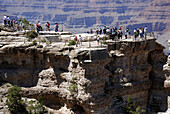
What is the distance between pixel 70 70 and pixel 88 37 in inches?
331

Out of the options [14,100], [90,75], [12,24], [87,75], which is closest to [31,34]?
[12,24]

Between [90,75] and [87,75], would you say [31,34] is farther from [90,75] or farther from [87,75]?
[90,75]

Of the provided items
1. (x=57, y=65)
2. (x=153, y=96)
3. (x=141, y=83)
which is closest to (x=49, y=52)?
(x=57, y=65)

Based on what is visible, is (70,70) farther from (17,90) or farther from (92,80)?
(17,90)

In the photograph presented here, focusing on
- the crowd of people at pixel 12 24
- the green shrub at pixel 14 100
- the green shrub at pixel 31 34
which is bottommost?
the green shrub at pixel 14 100

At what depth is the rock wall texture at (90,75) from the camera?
145 feet

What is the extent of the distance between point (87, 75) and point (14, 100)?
1109cm

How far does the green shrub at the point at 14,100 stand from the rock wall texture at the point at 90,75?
12.4ft

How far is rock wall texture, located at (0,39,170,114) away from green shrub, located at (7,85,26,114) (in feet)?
12.4

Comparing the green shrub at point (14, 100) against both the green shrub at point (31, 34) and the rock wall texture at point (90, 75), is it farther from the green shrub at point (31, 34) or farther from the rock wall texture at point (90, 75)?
the green shrub at point (31, 34)

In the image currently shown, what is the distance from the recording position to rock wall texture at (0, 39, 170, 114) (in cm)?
4416

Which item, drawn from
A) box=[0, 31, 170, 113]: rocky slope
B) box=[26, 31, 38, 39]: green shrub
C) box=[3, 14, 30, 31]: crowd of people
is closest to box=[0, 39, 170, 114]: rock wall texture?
box=[0, 31, 170, 113]: rocky slope

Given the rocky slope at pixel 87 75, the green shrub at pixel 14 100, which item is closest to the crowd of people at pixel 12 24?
Result: the rocky slope at pixel 87 75

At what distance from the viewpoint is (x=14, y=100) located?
43750mm
